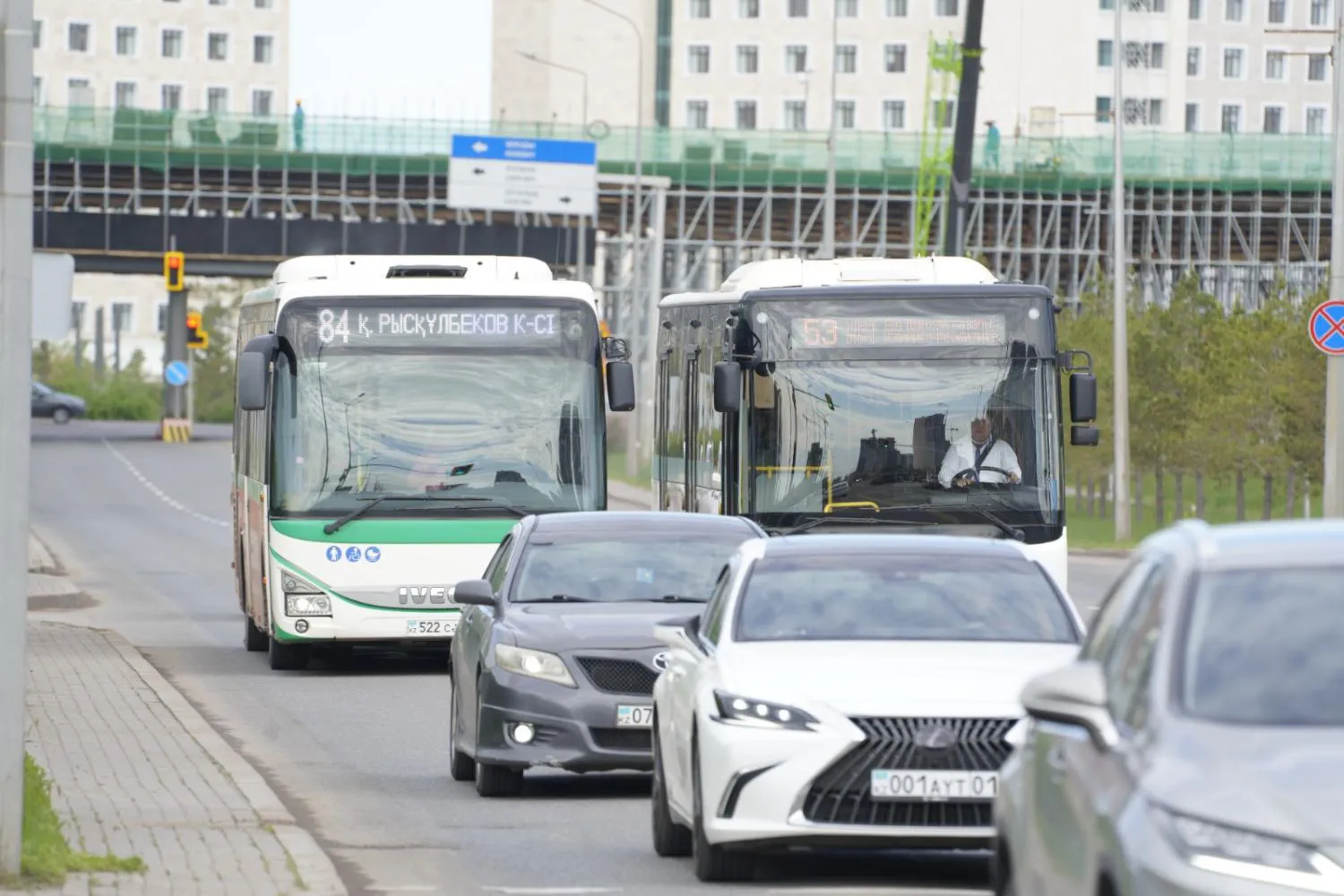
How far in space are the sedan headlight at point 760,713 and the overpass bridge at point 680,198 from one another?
239 ft

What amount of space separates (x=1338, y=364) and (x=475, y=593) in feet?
66.0

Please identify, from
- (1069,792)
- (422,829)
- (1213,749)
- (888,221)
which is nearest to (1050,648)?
(422,829)

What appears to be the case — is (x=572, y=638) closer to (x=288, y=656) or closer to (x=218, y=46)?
(x=288, y=656)

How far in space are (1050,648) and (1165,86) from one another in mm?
118143

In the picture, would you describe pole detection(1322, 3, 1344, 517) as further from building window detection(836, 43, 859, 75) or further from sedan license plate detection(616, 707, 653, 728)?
building window detection(836, 43, 859, 75)

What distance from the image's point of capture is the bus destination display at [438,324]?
70.4 ft

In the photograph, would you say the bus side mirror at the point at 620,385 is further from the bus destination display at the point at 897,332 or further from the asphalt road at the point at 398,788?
the asphalt road at the point at 398,788

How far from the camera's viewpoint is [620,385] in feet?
67.4

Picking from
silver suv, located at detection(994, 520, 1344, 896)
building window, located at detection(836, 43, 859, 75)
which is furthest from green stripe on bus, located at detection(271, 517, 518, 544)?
building window, located at detection(836, 43, 859, 75)

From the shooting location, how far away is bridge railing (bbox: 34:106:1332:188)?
276 feet

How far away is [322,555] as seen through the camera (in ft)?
68.9

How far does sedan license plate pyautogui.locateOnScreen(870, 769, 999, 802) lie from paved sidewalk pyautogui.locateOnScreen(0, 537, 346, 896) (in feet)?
6.31

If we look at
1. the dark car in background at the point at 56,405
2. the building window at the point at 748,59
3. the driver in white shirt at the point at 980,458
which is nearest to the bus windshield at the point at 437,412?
the driver in white shirt at the point at 980,458

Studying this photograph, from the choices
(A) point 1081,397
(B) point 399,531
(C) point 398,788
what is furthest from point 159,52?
(C) point 398,788
